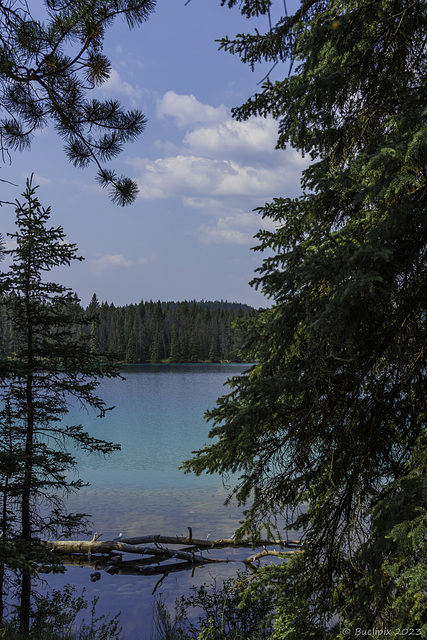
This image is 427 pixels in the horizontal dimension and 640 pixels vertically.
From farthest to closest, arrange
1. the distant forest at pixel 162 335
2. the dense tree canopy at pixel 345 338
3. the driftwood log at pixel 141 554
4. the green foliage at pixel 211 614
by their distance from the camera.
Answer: the distant forest at pixel 162 335, the driftwood log at pixel 141 554, the green foliage at pixel 211 614, the dense tree canopy at pixel 345 338

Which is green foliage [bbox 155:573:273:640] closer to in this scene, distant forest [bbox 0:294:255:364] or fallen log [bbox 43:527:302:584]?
fallen log [bbox 43:527:302:584]

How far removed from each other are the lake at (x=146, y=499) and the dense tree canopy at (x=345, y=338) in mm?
2471

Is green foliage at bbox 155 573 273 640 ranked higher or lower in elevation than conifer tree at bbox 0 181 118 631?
lower

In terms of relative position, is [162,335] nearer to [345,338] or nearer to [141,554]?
[141,554]

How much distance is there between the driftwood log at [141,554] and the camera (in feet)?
35.6

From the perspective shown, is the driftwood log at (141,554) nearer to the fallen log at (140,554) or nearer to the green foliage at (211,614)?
the fallen log at (140,554)

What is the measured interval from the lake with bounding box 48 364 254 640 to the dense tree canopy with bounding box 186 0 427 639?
2.47 meters

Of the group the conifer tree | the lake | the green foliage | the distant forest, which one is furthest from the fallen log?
the distant forest

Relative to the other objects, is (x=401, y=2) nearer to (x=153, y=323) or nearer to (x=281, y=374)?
(x=281, y=374)

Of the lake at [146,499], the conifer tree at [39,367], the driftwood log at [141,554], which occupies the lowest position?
the lake at [146,499]

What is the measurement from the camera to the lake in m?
9.89

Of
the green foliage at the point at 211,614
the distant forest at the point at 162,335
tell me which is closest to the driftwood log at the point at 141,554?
the green foliage at the point at 211,614

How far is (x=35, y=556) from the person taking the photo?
20.3 ft

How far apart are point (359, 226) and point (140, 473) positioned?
17.4 m
